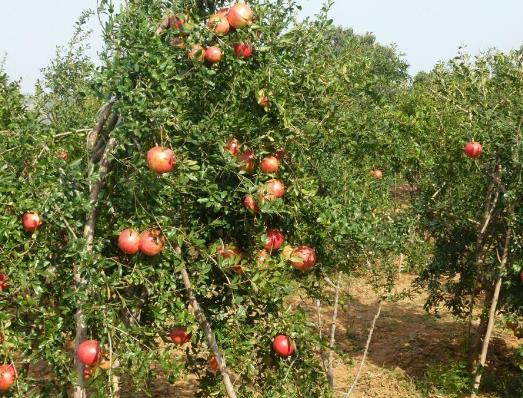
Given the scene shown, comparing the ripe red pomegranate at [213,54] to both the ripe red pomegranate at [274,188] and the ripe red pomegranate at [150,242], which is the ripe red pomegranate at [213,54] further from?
the ripe red pomegranate at [150,242]

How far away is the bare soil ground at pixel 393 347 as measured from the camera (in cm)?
761

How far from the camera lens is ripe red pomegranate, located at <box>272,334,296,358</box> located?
3332mm

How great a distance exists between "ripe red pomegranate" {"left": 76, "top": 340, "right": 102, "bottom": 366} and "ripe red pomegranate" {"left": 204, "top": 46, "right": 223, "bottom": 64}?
1566 mm

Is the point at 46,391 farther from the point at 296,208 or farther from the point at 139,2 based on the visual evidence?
the point at 139,2

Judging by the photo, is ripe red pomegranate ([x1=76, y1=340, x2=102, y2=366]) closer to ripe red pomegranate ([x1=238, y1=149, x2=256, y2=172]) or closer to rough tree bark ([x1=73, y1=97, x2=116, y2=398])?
rough tree bark ([x1=73, y1=97, x2=116, y2=398])

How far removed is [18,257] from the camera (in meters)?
2.91

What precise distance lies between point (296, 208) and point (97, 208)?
1.10 meters

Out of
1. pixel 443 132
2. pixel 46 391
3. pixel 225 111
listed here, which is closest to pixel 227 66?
pixel 225 111

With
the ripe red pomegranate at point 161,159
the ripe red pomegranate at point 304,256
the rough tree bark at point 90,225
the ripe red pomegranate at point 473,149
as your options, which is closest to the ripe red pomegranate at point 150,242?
the rough tree bark at point 90,225

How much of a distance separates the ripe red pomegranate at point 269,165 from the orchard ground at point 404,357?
2.97 metres

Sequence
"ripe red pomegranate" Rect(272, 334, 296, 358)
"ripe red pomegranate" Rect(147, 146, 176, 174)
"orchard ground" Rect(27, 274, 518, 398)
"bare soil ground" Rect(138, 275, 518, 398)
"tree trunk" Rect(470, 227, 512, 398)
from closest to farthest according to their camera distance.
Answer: "ripe red pomegranate" Rect(147, 146, 176, 174) → "ripe red pomegranate" Rect(272, 334, 296, 358) → "tree trunk" Rect(470, 227, 512, 398) → "orchard ground" Rect(27, 274, 518, 398) → "bare soil ground" Rect(138, 275, 518, 398)

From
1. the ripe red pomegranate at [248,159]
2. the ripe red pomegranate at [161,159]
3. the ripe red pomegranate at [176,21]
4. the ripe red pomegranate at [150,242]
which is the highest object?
the ripe red pomegranate at [176,21]

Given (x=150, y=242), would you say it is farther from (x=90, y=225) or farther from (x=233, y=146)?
(x=233, y=146)

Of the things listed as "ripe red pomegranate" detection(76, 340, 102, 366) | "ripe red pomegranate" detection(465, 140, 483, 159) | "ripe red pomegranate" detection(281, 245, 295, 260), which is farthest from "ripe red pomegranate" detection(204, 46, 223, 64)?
"ripe red pomegranate" detection(465, 140, 483, 159)
